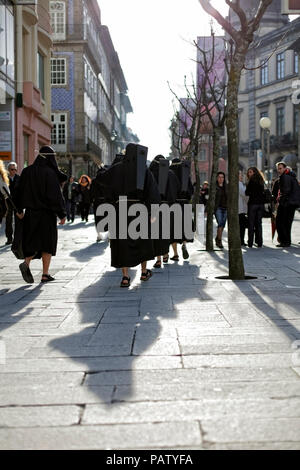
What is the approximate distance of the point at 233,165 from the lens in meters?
9.42

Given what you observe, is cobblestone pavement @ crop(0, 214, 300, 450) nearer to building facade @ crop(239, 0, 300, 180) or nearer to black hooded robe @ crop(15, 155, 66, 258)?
black hooded robe @ crop(15, 155, 66, 258)

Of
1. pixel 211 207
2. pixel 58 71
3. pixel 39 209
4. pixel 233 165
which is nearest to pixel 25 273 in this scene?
pixel 39 209

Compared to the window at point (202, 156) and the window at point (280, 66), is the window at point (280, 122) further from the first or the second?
the window at point (202, 156)

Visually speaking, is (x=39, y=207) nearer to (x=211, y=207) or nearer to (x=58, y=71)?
(x=211, y=207)

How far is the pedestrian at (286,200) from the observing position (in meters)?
15.2

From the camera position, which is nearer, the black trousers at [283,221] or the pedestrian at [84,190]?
the black trousers at [283,221]

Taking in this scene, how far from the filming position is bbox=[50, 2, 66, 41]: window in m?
Answer: 45.4

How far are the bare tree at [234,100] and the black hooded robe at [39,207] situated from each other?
2.22m

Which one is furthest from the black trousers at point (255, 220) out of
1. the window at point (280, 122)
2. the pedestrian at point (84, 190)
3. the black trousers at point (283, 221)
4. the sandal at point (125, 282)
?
the window at point (280, 122)

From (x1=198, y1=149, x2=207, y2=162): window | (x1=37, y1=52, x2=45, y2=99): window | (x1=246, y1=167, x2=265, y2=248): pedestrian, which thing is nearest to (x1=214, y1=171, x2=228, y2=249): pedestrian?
(x1=246, y1=167, x2=265, y2=248): pedestrian

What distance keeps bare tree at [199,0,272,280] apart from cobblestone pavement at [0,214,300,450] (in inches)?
21.6

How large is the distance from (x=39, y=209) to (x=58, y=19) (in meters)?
39.1
